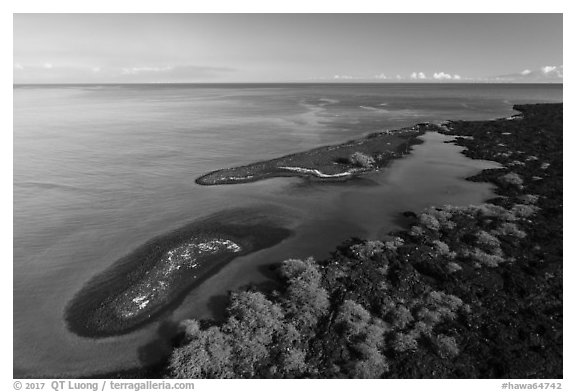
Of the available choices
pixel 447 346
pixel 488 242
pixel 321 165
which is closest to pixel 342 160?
pixel 321 165

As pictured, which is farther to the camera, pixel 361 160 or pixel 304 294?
pixel 361 160

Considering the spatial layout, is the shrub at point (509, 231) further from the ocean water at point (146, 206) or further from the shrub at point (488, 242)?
the ocean water at point (146, 206)

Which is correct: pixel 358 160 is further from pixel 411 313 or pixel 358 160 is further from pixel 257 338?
pixel 257 338

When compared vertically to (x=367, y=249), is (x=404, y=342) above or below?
below

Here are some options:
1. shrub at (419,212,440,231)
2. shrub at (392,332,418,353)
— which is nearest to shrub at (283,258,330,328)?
shrub at (392,332,418,353)

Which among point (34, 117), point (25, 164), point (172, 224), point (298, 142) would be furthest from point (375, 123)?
point (34, 117)

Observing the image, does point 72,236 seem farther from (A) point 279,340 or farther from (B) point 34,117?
(B) point 34,117
